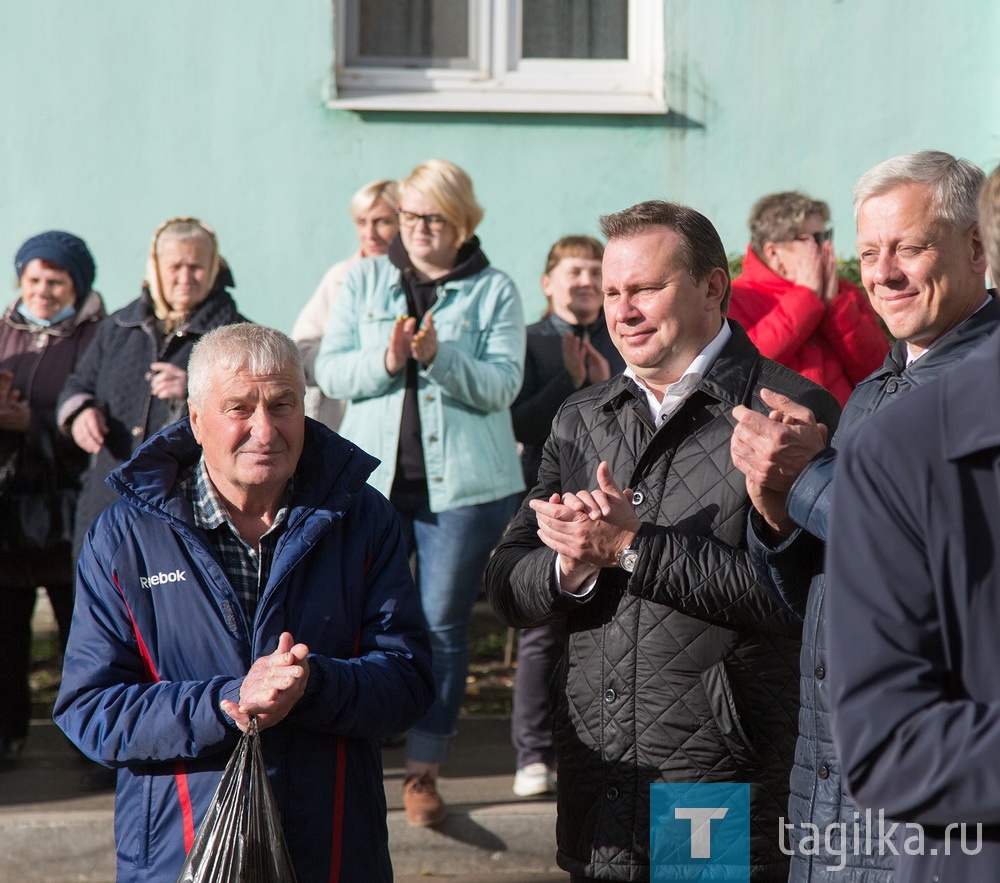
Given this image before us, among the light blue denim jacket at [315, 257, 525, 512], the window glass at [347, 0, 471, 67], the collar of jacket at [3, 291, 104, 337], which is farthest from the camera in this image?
the window glass at [347, 0, 471, 67]

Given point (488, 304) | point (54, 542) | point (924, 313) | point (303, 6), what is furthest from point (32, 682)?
point (924, 313)

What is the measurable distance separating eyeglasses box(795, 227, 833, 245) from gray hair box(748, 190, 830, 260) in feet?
0.08

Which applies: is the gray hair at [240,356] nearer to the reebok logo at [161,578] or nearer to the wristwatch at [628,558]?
the reebok logo at [161,578]

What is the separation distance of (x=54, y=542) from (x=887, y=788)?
454 cm

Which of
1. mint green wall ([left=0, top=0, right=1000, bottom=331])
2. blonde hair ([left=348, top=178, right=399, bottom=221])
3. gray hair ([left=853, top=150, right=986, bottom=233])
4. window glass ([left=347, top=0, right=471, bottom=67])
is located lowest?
gray hair ([left=853, top=150, right=986, bottom=233])

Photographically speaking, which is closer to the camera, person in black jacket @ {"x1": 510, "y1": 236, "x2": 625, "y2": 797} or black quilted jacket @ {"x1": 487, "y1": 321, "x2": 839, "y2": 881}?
black quilted jacket @ {"x1": 487, "y1": 321, "x2": 839, "y2": 881}

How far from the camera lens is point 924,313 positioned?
2.65m

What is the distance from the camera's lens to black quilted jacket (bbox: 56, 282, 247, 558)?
5203mm

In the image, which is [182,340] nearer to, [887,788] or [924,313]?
[924,313]

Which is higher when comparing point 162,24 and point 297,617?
point 162,24

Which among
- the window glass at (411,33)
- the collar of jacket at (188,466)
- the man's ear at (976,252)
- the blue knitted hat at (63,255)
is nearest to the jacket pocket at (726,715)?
the collar of jacket at (188,466)

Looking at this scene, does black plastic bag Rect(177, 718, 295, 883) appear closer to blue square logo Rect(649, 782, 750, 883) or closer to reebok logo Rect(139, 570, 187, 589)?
reebok logo Rect(139, 570, 187, 589)

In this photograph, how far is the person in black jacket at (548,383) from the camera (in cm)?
516

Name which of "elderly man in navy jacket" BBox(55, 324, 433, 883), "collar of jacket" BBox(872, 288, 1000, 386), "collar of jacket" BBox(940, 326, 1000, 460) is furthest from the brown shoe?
"collar of jacket" BBox(940, 326, 1000, 460)
